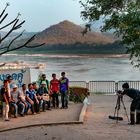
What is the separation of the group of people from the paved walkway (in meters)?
0.36

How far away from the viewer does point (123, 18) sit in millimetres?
14398

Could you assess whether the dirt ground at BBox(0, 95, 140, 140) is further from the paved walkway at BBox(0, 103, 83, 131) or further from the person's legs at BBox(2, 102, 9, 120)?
the person's legs at BBox(2, 102, 9, 120)

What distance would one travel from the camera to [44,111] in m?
20.8

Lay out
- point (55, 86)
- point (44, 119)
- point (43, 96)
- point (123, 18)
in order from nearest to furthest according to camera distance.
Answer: point (123, 18) < point (44, 119) < point (43, 96) < point (55, 86)

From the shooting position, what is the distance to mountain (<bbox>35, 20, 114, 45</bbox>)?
14096 cm

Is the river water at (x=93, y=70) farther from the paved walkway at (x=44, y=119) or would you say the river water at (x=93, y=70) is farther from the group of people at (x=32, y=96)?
the paved walkway at (x=44, y=119)

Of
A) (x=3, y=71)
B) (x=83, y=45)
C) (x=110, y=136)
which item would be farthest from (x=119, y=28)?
(x=83, y=45)

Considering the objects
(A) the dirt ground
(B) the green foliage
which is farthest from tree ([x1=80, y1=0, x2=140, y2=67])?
(B) the green foliage

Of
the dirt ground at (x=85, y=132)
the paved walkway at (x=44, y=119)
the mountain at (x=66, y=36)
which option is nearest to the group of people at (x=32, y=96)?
the paved walkway at (x=44, y=119)

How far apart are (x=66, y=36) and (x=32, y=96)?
12695cm

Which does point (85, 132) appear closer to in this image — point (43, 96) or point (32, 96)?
point (32, 96)

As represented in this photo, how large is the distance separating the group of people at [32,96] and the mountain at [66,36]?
11759 centimetres

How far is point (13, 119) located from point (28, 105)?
1.14 metres

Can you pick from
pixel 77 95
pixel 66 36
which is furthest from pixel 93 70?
pixel 66 36
